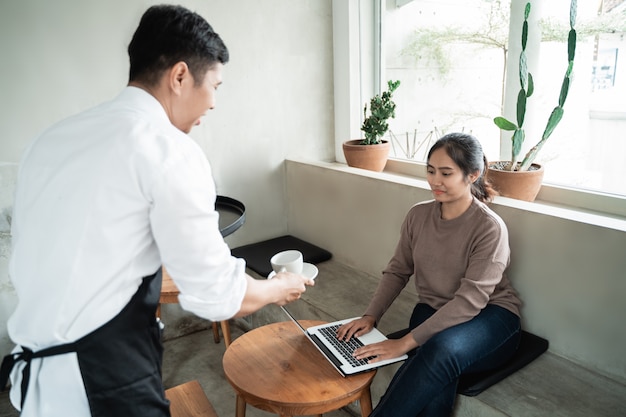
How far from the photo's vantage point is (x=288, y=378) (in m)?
1.45

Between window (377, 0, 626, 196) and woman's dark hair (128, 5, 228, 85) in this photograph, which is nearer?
woman's dark hair (128, 5, 228, 85)

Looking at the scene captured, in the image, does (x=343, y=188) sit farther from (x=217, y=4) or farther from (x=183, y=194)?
(x=183, y=194)

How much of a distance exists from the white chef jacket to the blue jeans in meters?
0.76

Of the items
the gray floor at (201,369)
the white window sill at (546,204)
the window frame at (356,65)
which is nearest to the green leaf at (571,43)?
the white window sill at (546,204)

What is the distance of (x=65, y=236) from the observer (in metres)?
0.82

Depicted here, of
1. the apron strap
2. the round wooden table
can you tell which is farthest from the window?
the apron strap

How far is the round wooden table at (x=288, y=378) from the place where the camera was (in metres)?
1.35

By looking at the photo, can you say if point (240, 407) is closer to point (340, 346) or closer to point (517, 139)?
point (340, 346)

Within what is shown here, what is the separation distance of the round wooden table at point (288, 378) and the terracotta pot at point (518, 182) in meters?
0.99

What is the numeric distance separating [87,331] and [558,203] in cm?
190

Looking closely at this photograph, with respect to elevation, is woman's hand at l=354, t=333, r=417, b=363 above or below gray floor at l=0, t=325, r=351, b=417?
above

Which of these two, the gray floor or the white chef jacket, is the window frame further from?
the white chef jacket

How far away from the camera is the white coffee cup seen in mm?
1602

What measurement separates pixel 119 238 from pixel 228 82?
1984mm
